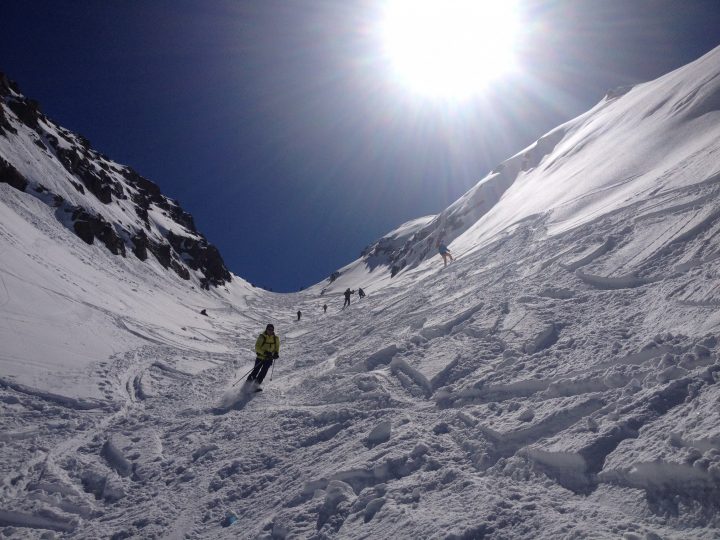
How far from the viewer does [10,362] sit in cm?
873

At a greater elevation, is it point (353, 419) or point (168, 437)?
point (168, 437)

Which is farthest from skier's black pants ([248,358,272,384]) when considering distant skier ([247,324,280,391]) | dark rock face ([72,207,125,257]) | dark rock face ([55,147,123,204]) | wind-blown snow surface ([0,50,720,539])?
dark rock face ([55,147,123,204])

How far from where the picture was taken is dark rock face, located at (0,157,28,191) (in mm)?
27484

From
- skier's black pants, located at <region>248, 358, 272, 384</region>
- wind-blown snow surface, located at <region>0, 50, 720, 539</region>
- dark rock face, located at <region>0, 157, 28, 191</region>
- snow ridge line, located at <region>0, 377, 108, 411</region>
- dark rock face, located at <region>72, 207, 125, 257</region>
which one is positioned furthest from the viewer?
dark rock face, located at <region>72, 207, 125, 257</region>

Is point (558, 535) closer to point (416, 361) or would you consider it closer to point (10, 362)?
point (416, 361)

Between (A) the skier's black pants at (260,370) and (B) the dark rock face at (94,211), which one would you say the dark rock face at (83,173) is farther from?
(A) the skier's black pants at (260,370)

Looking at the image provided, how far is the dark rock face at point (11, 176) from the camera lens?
1082 inches

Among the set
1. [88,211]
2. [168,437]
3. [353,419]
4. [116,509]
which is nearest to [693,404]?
[353,419]

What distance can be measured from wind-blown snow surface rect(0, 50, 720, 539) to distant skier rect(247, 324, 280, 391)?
0.44 metres

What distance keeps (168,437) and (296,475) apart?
309 cm

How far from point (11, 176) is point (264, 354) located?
29362mm

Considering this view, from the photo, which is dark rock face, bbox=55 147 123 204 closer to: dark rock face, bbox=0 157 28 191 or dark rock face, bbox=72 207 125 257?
dark rock face, bbox=72 207 125 257

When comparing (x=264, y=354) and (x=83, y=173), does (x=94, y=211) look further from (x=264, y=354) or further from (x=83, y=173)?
(x=264, y=354)

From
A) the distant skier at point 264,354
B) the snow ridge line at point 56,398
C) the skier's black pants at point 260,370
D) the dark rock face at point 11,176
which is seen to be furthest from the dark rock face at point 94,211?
the skier's black pants at point 260,370
